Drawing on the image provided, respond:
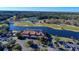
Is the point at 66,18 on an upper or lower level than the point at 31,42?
upper

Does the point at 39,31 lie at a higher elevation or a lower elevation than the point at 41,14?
lower

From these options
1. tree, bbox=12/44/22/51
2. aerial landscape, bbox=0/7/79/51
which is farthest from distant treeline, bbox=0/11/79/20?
tree, bbox=12/44/22/51

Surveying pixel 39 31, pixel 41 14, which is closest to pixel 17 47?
pixel 39 31

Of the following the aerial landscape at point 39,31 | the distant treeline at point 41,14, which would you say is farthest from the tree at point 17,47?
the distant treeline at point 41,14

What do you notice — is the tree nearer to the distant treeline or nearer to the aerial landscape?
the aerial landscape

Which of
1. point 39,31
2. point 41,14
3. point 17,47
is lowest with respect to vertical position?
point 17,47

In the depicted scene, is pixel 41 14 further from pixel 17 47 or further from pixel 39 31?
pixel 17 47
